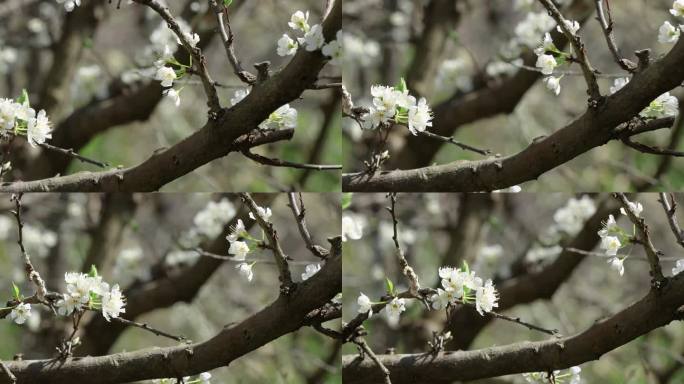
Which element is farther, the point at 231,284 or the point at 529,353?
the point at 231,284

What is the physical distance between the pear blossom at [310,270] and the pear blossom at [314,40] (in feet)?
1.28

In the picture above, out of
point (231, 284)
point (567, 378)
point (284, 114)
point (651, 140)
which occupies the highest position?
point (651, 140)

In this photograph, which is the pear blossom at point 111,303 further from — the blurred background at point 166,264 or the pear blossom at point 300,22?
the pear blossom at point 300,22

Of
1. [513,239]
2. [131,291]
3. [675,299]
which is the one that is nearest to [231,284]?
[131,291]

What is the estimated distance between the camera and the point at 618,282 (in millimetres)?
2803

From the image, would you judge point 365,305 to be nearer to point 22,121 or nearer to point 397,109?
point 397,109

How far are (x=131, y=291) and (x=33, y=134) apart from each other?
0.54 metres

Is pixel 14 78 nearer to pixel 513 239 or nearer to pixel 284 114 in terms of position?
pixel 284 114

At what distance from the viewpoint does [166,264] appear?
→ 81.0 inches

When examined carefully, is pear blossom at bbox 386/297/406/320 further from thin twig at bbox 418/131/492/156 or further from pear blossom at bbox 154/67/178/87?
pear blossom at bbox 154/67/178/87

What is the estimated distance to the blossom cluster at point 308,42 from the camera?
54.6 inches

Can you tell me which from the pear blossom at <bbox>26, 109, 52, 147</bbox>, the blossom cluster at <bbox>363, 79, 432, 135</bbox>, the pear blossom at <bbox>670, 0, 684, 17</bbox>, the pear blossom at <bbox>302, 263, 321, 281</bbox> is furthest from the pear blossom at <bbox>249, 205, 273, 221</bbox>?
the pear blossom at <bbox>670, 0, 684, 17</bbox>

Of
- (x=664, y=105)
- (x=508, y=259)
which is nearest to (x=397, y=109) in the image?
(x=664, y=105)

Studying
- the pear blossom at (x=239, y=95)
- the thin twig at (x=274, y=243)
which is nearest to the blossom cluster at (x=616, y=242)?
the thin twig at (x=274, y=243)
